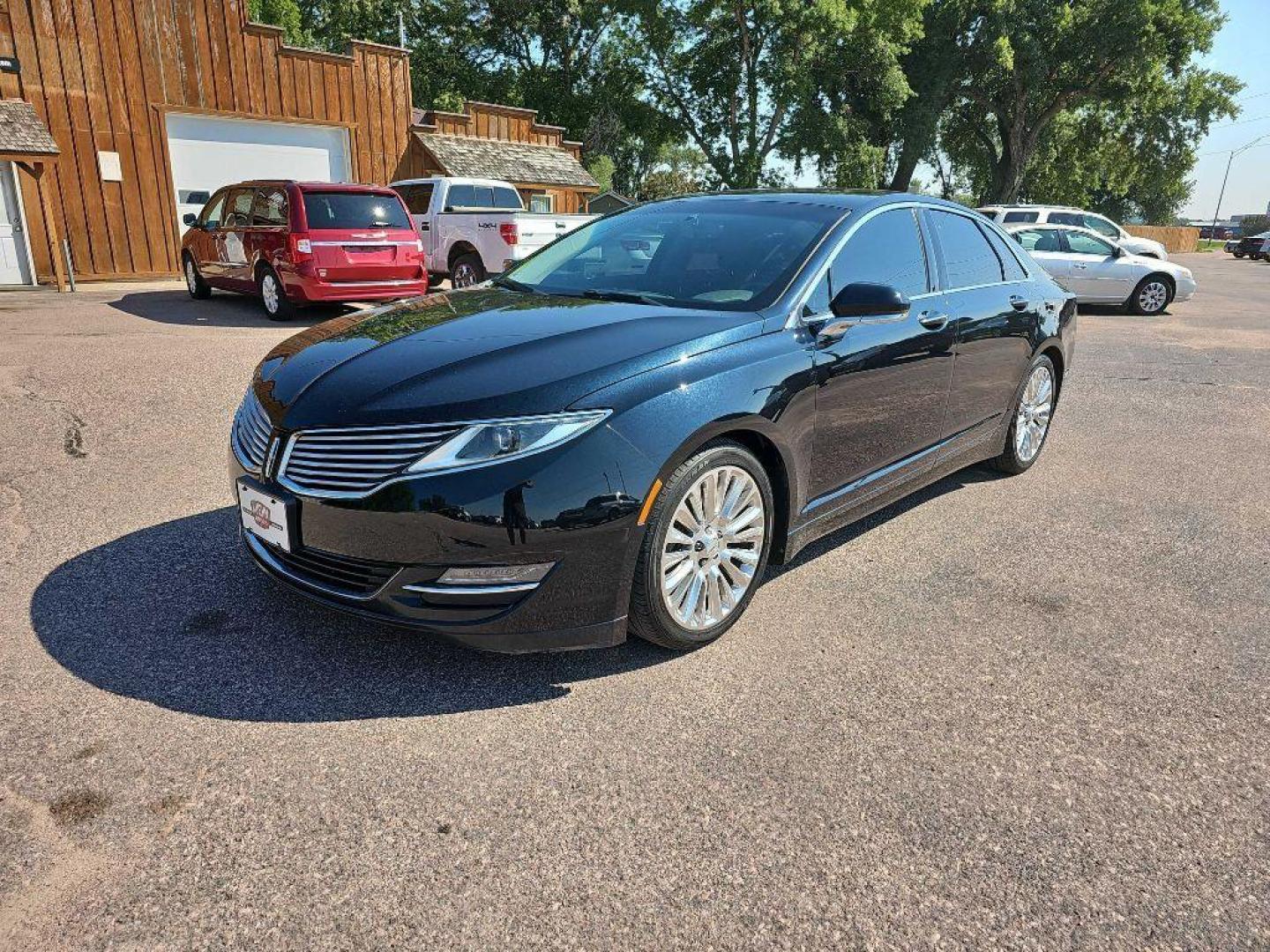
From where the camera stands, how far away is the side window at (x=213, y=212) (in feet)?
40.5

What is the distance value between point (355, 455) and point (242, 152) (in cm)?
1733

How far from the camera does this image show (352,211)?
11.0 m

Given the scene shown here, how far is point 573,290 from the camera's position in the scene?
13.1ft

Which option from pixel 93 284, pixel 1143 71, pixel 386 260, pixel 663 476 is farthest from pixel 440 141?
pixel 1143 71

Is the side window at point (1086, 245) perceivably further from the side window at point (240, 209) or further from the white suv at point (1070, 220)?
the side window at point (240, 209)

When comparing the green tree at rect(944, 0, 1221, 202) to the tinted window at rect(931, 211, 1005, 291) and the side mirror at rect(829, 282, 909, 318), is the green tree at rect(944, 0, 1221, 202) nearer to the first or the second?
the tinted window at rect(931, 211, 1005, 291)

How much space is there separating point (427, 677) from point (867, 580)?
1979mm

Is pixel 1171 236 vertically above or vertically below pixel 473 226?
below

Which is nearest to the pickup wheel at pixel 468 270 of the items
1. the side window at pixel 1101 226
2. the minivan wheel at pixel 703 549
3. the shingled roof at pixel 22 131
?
the shingled roof at pixel 22 131

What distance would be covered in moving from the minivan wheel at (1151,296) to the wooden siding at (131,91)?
1601cm

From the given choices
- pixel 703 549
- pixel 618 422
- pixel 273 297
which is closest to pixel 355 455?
pixel 618 422

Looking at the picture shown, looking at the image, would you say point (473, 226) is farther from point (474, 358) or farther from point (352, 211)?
point (474, 358)

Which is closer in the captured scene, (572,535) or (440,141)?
(572,535)

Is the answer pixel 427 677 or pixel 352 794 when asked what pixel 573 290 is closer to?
pixel 427 677
